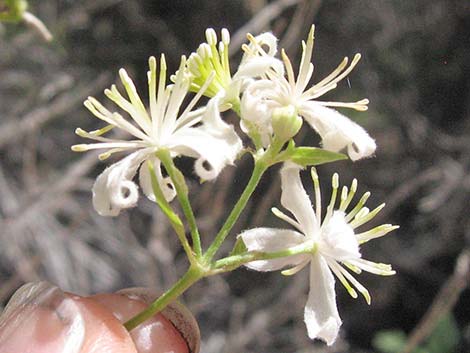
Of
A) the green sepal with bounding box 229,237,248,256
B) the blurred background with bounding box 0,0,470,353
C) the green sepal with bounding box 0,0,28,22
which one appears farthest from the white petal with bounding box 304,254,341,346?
the blurred background with bounding box 0,0,470,353

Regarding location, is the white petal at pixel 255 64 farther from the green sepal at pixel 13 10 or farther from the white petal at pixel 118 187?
the green sepal at pixel 13 10

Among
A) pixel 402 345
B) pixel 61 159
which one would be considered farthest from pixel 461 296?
pixel 61 159

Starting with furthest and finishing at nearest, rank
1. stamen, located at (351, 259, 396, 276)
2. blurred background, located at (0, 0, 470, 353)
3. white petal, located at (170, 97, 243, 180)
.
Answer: blurred background, located at (0, 0, 470, 353)
stamen, located at (351, 259, 396, 276)
white petal, located at (170, 97, 243, 180)

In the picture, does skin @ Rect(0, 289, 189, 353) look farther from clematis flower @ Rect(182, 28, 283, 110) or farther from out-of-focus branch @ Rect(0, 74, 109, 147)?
out-of-focus branch @ Rect(0, 74, 109, 147)

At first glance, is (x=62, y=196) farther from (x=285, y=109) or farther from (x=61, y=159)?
(x=285, y=109)

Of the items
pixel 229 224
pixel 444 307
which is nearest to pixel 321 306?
pixel 229 224

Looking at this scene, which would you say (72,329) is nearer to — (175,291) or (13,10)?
(175,291)

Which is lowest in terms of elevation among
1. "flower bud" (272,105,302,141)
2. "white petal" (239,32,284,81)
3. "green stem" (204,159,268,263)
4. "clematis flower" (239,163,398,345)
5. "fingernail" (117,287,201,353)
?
"fingernail" (117,287,201,353)
